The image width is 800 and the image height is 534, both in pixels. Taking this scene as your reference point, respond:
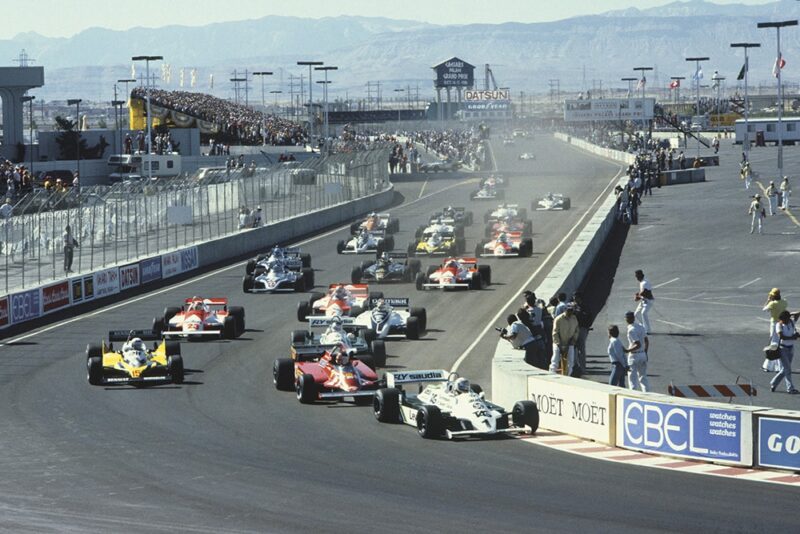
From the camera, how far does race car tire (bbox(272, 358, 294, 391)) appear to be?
25188 millimetres

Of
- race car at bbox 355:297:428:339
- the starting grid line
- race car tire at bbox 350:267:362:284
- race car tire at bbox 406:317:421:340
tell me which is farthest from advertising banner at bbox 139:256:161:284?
the starting grid line

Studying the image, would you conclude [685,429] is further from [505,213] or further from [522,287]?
[505,213]

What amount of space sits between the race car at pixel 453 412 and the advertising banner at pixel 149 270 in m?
22.7

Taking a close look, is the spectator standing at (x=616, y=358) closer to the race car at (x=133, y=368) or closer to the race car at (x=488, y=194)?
the race car at (x=133, y=368)

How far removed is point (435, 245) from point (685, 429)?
3066 cm

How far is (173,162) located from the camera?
8831 centimetres

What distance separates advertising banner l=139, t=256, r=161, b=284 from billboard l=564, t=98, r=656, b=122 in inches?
3519

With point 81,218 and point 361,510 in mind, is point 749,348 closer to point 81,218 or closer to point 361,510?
point 361,510

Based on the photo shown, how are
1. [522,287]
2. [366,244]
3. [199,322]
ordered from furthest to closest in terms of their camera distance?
A: [366,244] → [522,287] → [199,322]

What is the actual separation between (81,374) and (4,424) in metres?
5.26

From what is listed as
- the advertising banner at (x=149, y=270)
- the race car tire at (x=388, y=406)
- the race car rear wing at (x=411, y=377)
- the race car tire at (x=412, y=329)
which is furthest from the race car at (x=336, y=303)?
the race car tire at (x=388, y=406)

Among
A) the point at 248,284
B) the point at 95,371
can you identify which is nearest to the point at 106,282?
the point at 248,284

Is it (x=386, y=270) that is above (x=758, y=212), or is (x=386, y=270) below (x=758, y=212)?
below

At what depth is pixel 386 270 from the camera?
139 ft
